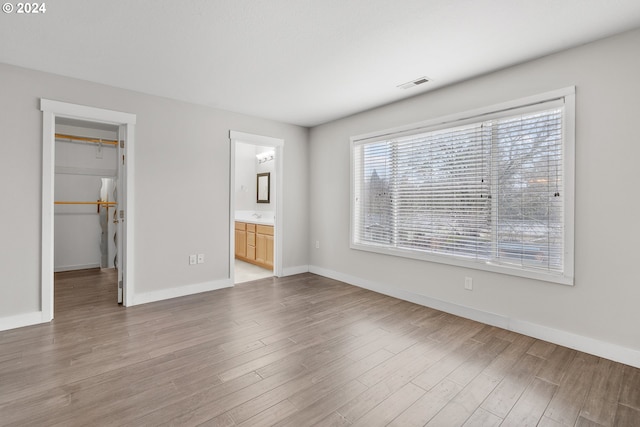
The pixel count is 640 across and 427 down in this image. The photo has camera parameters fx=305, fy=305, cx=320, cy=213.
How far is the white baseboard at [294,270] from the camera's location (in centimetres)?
512

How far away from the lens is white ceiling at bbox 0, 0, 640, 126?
208 cm

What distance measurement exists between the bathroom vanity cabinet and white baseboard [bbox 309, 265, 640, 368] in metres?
2.16

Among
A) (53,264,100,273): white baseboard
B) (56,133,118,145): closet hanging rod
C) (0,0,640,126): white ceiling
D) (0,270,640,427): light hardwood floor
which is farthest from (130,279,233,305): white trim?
(56,133,118,145): closet hanging rod

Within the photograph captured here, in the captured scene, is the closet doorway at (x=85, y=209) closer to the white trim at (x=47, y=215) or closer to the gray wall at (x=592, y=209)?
the white trim at (x=47, y=215)

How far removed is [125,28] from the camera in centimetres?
231

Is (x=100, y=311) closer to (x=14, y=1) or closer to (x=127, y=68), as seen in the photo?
(x=127, y=68)

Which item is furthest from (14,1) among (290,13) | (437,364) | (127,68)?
(437,364)

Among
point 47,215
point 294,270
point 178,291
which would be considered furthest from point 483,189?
point 47,215

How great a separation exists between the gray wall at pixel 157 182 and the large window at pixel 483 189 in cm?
182

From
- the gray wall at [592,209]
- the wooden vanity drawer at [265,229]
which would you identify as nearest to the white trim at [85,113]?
the wooden vanity drawer at [265,229]

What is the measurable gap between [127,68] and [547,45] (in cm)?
381

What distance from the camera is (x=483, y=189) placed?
125 inches

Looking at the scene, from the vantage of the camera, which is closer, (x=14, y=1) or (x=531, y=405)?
(x=531, y=405)

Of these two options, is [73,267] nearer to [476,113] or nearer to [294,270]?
[294,270]
